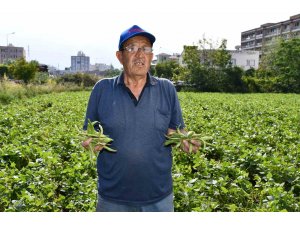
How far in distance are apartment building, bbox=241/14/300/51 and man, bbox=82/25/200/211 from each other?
83.8m

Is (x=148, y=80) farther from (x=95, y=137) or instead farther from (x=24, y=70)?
(x=24, y=70)

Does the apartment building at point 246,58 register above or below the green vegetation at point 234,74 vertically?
above

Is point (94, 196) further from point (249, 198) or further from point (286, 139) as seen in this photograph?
point (286, 139)

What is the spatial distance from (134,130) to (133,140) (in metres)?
0.08

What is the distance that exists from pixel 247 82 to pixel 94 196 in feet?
134

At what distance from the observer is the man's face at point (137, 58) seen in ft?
9.11

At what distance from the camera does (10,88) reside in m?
25.6

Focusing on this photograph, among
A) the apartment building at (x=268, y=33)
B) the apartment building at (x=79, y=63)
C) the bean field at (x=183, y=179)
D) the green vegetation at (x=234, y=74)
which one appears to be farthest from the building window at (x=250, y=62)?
the apartment building at (x=79, y=63)

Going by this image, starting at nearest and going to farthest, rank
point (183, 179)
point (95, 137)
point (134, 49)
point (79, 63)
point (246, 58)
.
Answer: point (95, 137), point (134, 49), point (183, 179), point (246, 58), point (79, 63)

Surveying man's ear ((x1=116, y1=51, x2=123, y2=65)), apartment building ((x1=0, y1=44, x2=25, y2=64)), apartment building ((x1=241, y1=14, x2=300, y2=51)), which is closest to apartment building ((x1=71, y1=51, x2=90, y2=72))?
apartment building ((x1=0, y1=44, x2=25, y2=64))

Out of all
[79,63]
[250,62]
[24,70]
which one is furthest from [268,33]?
[79,63]

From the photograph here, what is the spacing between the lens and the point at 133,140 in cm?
274

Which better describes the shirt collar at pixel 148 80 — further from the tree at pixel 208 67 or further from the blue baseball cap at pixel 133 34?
the tree at pixel 208 67

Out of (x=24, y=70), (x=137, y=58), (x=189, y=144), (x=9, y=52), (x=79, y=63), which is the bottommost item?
(x=189, y=144)
